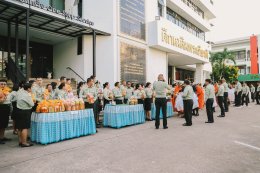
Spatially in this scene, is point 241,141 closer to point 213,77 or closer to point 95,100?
point 95,100

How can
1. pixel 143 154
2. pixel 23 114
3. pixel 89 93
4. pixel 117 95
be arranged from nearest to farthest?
pixel 143 154 < pixel 23 114 < pixel 89 93 < pixel 117 95

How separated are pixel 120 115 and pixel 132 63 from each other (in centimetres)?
785

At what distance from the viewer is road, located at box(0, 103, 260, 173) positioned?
4.51m

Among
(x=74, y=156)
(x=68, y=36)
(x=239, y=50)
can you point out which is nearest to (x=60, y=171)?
(x=74, y=156)

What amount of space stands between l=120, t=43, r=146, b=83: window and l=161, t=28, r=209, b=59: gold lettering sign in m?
2.37

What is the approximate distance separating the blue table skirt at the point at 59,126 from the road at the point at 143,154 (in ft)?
0.81

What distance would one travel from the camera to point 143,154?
5406 millimetres

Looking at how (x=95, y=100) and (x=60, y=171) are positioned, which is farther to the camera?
(x=95, y=100)

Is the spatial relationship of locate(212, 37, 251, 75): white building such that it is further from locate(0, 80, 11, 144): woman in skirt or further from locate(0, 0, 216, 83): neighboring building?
locate(0, 80, 11, 144): woman in skirt

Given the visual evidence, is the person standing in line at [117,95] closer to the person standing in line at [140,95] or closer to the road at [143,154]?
the person standing in line at [140,95]

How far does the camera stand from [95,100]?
352 inches

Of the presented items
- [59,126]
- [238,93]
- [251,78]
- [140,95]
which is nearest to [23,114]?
[59,126]

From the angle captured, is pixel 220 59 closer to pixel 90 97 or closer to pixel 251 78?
pixel 251 78

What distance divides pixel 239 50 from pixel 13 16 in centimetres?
4853
